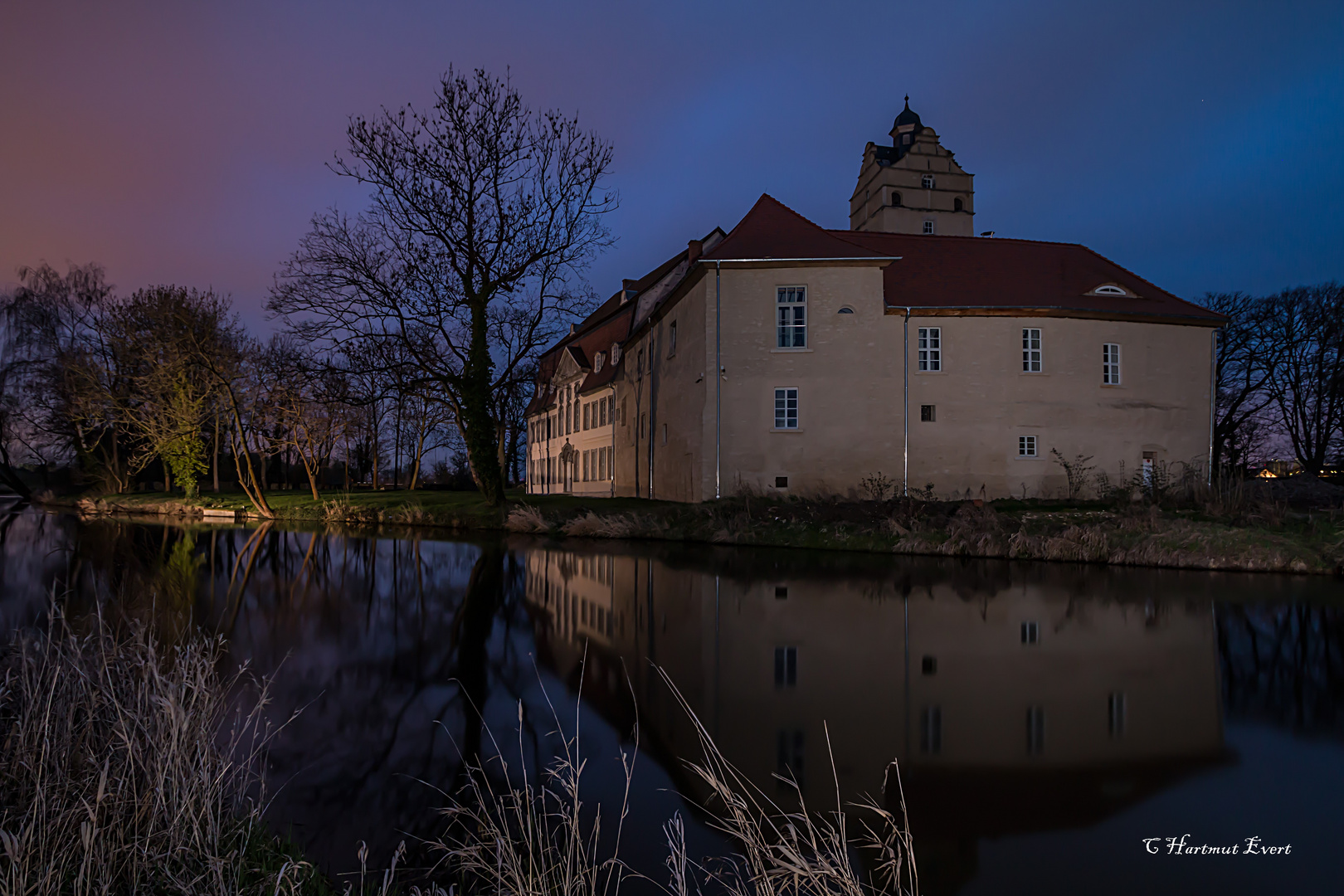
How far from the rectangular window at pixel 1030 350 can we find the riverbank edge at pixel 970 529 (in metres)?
5.42

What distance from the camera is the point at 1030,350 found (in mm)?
26172

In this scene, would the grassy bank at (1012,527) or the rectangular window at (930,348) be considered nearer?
the grassy bank at (1012,527)

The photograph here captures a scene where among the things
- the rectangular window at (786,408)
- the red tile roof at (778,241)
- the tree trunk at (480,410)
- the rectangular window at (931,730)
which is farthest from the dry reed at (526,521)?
the rectangular window at (931,730)

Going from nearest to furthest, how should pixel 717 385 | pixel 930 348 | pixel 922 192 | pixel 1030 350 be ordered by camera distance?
pixel 717 385
pixel 930 348
pixel 1030 350
pixel 922 192

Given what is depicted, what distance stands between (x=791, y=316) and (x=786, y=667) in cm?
1930

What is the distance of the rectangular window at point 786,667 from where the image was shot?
5891mm

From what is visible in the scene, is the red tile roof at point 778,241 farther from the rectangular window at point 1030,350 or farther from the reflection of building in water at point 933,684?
the reflection of building in water at point 933,684

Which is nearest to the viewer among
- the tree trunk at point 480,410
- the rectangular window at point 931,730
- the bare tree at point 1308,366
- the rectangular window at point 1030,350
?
the rectangular window at point 931,730

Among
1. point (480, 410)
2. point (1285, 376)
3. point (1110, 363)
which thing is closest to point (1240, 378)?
point (1285, 376)

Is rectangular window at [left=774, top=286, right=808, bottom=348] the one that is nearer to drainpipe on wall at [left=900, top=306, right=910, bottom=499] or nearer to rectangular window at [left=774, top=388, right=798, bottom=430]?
rectangular window at [left=774, top=388, right=798, bottom=430]

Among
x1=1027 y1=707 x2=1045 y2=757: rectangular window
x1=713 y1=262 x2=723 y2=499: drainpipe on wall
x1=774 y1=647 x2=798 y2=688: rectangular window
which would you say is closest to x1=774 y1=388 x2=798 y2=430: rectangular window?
x1=713 y1=262 x2=723 y2=499: drainpipe on wall

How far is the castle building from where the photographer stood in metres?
24.1

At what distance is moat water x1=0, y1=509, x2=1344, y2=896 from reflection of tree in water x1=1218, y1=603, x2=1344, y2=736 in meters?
0.04

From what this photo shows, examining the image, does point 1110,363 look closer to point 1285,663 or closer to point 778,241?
point 778,241
